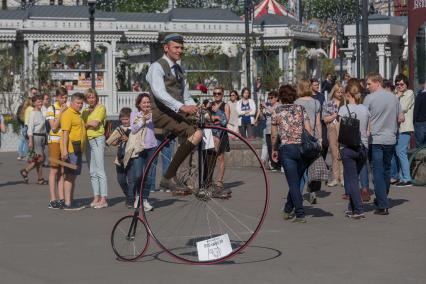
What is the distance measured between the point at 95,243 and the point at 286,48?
3721 cm

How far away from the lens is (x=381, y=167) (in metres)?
15.2

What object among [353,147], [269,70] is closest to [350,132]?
[353,147]

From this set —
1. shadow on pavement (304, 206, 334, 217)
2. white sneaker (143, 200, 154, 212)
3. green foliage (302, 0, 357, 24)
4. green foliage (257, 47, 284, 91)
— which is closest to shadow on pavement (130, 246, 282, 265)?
white sneaker (143, 200, 154, 212)

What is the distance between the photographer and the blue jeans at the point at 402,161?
18.8m

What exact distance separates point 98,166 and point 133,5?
248ft

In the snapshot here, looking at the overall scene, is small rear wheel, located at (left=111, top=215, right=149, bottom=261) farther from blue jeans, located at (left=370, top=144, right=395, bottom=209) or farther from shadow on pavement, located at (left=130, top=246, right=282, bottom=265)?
blue jeans, located at (left=370, top=144, right=395, bottom=209)

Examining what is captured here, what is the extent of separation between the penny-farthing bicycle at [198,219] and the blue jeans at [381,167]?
5.16 ft

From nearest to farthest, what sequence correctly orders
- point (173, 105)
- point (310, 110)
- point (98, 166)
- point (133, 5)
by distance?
point (173, 105) → point (310, 110) → point (98, 166) → point (133, 5)

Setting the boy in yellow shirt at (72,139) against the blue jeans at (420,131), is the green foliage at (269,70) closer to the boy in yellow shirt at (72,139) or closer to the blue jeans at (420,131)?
the blue jeans at (420,131)

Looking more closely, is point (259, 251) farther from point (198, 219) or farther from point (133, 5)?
point (133, 5)

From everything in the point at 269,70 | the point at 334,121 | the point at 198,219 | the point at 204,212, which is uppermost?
the point at 269,70

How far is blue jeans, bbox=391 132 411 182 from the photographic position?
18750 millimetres

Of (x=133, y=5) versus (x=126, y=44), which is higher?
(x=133, y=5)

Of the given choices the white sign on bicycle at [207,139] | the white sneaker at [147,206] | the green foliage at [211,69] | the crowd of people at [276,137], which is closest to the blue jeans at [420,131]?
the crowd of people at [276,137]
